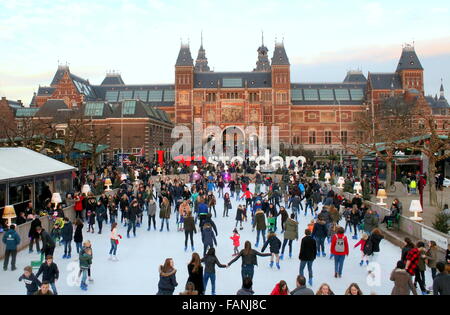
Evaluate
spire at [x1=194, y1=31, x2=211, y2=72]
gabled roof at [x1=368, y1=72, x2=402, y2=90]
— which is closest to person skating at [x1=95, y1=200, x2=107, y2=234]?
gabled roof at [x1=368, y1=72, x2=402, y2=90]

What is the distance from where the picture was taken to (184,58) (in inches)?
2682

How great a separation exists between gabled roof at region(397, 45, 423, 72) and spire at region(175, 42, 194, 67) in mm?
32983

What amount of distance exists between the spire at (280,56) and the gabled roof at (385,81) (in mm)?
13700

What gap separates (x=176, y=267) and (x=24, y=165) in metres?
8.65

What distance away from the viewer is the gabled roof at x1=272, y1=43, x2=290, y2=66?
219 ft

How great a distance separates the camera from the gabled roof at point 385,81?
6494cm

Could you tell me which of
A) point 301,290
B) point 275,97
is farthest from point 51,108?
point 301,290

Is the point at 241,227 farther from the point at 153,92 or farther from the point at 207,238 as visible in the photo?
the point at 153,92

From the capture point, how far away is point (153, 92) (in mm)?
72250

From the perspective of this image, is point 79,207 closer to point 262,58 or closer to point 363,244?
point 363,244

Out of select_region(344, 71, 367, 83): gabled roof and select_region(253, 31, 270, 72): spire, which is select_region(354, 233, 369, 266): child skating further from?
select_region(253, 31, 270, 72): spire

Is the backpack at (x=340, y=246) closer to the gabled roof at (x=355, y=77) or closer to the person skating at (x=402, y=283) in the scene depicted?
A: the person skating at (x=402, y=283)
